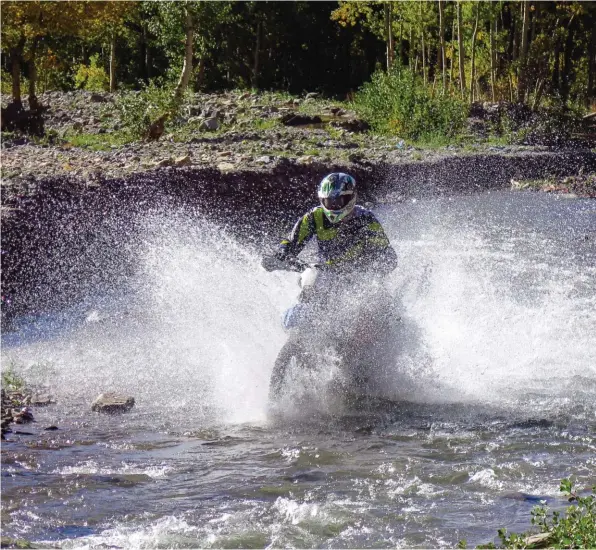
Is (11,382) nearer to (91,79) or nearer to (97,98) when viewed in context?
(97,98)

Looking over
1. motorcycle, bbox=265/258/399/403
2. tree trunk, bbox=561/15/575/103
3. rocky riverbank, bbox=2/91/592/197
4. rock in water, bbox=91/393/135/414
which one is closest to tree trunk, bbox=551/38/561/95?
tree trunk, bbox=561/15/575/103

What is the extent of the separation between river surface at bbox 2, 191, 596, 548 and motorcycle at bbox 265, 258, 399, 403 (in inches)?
7.5

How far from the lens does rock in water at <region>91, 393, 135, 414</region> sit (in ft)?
30.9

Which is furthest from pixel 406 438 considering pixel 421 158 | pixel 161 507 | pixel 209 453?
pixel 421 158

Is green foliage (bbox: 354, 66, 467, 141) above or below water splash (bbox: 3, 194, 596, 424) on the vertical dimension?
above

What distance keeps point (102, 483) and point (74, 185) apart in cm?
1139

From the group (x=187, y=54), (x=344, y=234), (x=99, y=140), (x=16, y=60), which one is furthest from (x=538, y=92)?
(x=344, y=234)

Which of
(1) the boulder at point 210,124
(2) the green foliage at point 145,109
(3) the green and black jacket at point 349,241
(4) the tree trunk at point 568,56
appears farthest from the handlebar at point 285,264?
(4) the tree trunk at point 568,56

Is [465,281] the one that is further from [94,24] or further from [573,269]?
[94,24]

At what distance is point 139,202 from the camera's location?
1845 cm

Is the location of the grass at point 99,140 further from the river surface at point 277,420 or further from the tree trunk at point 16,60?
the river surface at point 277,420

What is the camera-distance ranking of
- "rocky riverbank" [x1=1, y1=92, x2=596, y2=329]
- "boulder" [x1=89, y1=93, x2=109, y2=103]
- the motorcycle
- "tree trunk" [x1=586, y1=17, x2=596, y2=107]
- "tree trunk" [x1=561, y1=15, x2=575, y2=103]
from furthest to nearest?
"tree trunk" [x1=561, y1=15, x2=575, y2=103] → "tree trunk" [x1=586, y1=17, x2=596, y2=107] → "boulder" [x1=89, y1=93, x2=109, y2=103] → "rocky riverbank" [x1=1, y1=92, x2=596, y2=329] → the motorcycle

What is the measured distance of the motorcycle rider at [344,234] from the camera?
9.48m

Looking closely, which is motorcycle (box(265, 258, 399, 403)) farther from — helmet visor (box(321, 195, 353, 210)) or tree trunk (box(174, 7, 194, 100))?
tree trunk (box(174, 7, 194, 100))
